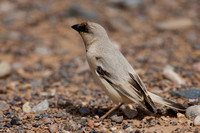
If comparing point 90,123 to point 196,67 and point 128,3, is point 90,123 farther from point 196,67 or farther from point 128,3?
point 128,3

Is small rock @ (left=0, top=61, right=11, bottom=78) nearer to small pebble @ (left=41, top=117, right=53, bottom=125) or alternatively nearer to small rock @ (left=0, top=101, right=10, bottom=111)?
small rock @ (left=0, top=101, right=10, bottom=111)

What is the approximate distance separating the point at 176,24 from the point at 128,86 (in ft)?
23.5

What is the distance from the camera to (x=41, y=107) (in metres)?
6.33

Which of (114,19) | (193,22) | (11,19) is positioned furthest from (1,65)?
(193,22)

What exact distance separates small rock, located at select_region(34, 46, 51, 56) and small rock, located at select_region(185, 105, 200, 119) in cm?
613

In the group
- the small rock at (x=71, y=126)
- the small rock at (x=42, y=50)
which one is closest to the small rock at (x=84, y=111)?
the small rock at (x=71, y=126)

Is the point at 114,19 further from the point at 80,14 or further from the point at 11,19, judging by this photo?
the point at 11,19

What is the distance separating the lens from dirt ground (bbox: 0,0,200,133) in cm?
567

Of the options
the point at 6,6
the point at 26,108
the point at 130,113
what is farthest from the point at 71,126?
the point at 6,6

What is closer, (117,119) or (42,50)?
→ (117,119)

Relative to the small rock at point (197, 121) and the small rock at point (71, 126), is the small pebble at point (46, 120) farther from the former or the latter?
the small rock at point (197, 121)

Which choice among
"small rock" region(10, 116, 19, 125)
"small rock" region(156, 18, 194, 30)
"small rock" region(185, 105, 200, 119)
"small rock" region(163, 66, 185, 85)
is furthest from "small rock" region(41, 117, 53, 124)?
"small rock" region(156, 18, 194, 30)

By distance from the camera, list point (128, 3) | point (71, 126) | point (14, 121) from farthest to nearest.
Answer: point (128, 3)
point (14, 121)
point (71, 126)

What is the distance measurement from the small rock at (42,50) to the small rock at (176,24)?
4.70 meters
